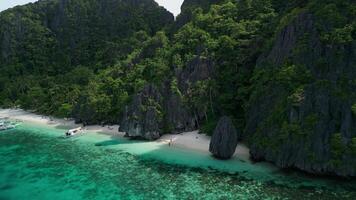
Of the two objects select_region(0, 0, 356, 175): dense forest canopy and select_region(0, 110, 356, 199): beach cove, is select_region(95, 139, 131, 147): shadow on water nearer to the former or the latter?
select_region(0, 110, 356, 199): beach cove

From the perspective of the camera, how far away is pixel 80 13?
12888 centimetres

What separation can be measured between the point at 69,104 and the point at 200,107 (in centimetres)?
3977

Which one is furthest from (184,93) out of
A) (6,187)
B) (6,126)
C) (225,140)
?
(6,126)

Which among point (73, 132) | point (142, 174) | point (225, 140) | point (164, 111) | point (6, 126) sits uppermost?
point (164, 111)

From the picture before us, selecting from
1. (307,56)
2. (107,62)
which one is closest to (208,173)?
(307,56)

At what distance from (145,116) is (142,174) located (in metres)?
16.6

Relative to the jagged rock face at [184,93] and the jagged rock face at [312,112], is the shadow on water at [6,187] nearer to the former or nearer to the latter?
the jagged rock face at [184,93]

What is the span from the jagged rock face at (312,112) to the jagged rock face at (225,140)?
243cm

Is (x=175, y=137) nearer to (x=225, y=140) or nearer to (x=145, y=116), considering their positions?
(x=145, y=116)

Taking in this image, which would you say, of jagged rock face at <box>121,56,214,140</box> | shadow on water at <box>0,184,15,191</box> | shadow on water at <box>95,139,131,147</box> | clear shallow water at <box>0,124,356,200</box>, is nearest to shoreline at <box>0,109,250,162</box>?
jagged rock face at <box>121,56,214,140</box>

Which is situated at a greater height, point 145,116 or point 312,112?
point 312,112

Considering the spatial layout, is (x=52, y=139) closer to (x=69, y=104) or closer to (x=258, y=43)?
(x=69, y=104)

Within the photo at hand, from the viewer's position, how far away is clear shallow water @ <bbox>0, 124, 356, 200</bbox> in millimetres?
30609

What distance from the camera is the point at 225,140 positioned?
39.8m
